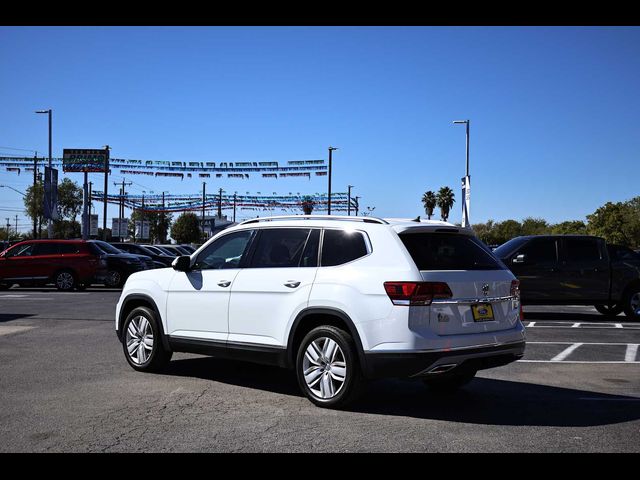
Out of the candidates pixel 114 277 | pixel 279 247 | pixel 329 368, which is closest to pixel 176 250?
pixel 114 277

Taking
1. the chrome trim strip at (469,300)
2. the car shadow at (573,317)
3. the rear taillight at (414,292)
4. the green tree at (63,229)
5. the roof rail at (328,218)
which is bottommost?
the car shadow at (573,317)

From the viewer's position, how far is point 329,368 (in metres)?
6.31

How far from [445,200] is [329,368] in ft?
272

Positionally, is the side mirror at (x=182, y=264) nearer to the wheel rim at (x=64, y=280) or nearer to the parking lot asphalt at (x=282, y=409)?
the parking lot asphalt at (x=282, y=409)

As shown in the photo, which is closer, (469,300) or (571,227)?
(469,300)

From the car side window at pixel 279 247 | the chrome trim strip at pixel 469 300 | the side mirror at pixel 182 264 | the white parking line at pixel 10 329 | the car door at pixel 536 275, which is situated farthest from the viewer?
the car door at pixel 536 275

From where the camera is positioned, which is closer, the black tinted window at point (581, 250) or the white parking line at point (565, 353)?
the white parking line at point (565, 353)

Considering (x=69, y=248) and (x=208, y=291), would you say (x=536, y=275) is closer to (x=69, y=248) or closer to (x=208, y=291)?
(x=208, y=291)

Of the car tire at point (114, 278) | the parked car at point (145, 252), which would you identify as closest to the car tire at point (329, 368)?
the car tire at point (114, 278)

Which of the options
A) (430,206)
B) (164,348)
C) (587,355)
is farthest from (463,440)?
(430,206)

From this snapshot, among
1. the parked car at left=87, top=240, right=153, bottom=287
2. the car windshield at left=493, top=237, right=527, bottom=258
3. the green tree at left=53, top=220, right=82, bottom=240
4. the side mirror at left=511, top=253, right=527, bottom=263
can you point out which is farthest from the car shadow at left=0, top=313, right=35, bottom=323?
the green tree at left=53, top=220, right=82, bottom=240

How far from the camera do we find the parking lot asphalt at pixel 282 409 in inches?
202

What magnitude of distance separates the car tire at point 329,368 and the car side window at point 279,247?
2.85 ft
